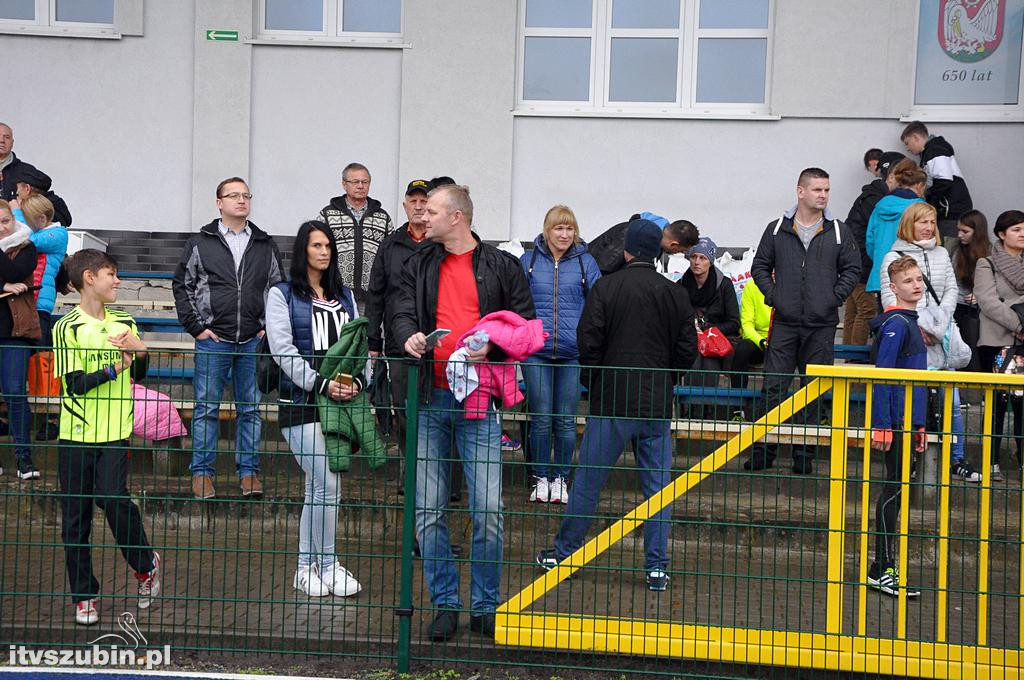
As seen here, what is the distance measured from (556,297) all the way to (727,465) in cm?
280

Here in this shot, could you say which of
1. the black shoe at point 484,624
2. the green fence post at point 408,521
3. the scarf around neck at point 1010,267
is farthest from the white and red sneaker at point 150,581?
the scarf around neck at point 1010,267

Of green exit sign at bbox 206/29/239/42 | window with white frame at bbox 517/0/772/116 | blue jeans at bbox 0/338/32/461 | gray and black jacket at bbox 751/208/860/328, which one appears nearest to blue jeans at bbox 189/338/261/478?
blue jeans at bbox 0/338/32/461

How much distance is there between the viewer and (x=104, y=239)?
39.4 feet

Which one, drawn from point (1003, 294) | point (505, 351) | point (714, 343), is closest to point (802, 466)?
point (505, 351)

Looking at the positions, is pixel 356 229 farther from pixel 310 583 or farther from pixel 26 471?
pixel 310 583

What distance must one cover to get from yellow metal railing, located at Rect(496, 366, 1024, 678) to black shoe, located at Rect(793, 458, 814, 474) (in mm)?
92

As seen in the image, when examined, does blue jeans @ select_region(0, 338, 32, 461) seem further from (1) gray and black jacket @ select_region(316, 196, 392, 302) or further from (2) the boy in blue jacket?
(2) the boy in blue jacket

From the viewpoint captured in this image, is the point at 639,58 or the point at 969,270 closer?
the point at 969,270

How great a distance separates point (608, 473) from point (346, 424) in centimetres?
133

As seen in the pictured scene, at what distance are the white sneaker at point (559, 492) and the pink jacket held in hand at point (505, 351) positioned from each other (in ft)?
1.46

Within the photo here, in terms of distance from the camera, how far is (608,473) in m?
5.16

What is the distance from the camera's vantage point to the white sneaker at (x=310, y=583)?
18.0 feet

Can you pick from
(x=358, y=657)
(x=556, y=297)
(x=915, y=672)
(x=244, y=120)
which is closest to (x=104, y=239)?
(x=244, y=120)

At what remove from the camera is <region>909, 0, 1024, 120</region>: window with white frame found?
11.1m
